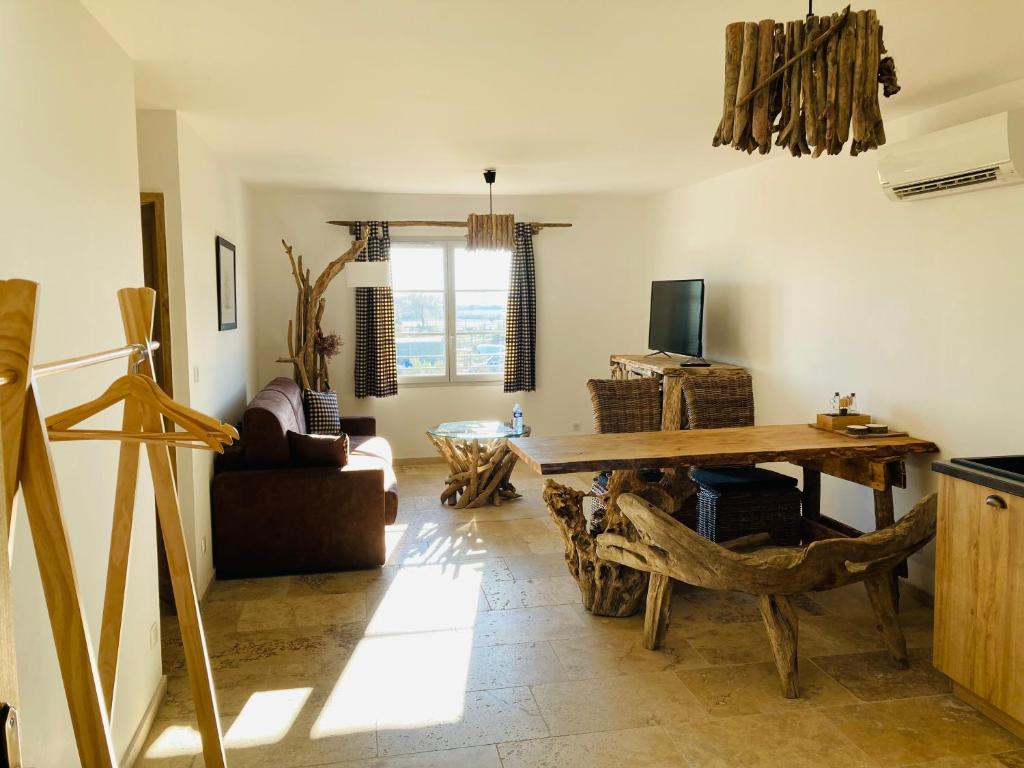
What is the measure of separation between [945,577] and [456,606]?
2.19m

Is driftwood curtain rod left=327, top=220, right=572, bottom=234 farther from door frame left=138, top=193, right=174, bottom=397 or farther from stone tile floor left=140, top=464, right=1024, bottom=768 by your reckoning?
stone tile floor left=140, top=464, right=1024, bottom=768

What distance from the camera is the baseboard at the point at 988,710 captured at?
2725 millimetres

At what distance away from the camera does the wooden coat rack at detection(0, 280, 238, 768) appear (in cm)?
111

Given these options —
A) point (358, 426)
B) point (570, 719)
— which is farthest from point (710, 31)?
point (358, 426)

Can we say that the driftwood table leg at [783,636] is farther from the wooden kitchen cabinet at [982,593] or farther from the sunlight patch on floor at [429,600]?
the sunlight patch on floor at [429,600]

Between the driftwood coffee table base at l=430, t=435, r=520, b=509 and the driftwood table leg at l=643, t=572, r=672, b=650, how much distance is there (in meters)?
2.47

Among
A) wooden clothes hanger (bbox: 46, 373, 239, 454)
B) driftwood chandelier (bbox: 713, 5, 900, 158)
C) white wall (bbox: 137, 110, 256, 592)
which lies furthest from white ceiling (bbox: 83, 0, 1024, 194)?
wooden clothes hanger (bbox: 46, 373, 239, 454)

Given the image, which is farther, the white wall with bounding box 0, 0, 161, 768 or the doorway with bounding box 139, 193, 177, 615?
the doorway with bounding box 139, 193, 177, 615

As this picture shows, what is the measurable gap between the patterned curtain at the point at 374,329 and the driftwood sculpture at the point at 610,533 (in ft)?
11.0

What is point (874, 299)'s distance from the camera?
163 inches

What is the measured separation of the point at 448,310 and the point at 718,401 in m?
3.24

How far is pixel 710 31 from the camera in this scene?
107 inches

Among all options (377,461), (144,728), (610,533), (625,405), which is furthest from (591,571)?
(144,728)

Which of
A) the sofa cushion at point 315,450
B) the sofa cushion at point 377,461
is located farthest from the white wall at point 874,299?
the sofa cushion at point 315,450
